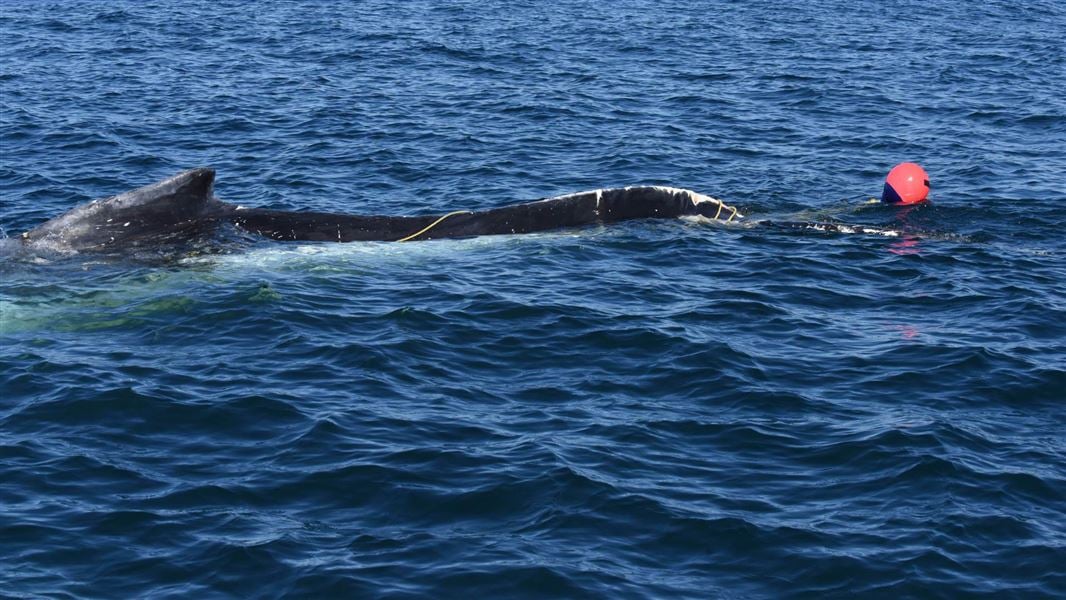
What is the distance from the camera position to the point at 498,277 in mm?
21469

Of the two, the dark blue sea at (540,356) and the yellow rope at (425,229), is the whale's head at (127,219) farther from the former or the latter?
the yellow rope at (425,229)

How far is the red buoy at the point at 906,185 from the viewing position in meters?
25.2

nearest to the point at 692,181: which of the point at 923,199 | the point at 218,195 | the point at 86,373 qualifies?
the point at 923,199

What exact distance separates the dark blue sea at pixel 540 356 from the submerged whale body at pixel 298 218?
1.25 feet

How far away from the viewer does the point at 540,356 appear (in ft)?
59.7

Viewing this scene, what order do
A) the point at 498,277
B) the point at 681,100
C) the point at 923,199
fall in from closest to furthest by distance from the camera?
the point at 498,277 < the point at 923,199 < the point at 681,100

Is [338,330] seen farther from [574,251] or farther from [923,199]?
[923,199]

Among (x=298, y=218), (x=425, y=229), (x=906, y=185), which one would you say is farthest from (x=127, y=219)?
(x=906, y=185)

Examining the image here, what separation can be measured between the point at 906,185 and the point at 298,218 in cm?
1135

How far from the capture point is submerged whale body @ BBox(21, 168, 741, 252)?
2145 cm

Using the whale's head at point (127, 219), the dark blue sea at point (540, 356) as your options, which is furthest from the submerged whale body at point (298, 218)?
the dark blue sea at point (540, 356)

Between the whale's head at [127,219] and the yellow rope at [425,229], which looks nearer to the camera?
the whale's head at [127,219]

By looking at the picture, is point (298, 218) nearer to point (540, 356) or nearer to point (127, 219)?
point (127, 219)

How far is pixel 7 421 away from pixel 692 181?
15843mm
